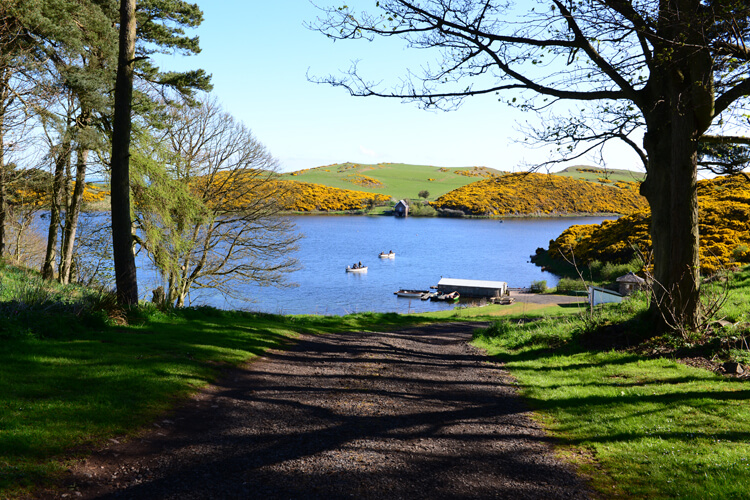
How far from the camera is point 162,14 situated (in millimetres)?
18125

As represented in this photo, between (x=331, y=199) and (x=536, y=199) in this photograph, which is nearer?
(x=331, y=199)

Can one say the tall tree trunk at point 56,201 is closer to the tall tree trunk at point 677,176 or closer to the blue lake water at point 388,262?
the blue lake water at point 388,262

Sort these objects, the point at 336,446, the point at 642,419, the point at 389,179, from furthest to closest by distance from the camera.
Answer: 1. the point at 389,179
2. the point at 642,419
3. the point at 336,446

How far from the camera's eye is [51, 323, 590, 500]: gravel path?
429 cm

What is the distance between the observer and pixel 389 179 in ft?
590

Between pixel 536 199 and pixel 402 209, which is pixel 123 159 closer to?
pixel 402 209

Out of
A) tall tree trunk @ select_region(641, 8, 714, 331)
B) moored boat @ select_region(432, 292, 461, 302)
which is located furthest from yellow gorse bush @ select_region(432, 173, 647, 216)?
tall tree trunk @ select_region(641, 8, 714, 331)

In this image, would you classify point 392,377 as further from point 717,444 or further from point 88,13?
point 88,13

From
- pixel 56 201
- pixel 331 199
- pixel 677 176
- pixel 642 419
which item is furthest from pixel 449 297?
pixel 331 199

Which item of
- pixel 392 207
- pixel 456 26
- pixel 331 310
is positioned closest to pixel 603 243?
pixel 331 310

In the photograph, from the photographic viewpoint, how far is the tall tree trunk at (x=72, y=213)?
1740 centimetres

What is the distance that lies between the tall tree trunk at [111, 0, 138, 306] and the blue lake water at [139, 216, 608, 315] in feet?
36.8

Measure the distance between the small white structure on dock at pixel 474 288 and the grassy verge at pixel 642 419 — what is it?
34.3 m

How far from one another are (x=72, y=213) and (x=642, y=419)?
62.7ft
